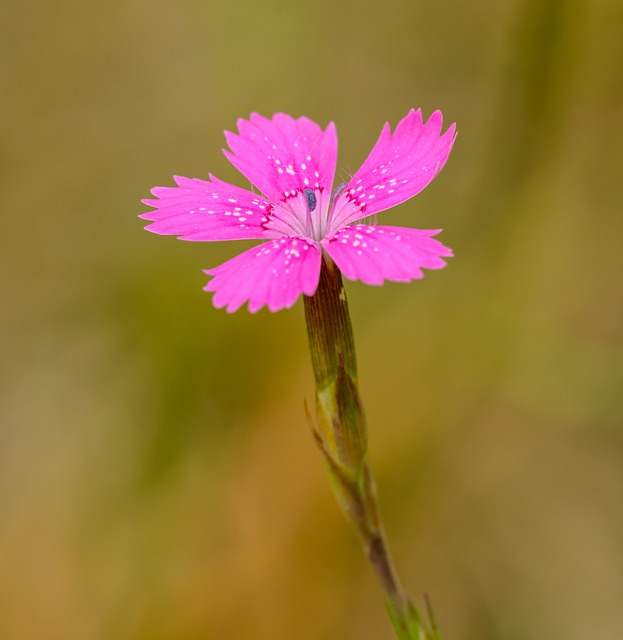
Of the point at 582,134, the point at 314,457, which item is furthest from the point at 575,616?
the point at 582,134

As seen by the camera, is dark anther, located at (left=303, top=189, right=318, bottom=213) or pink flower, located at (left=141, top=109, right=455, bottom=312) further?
dark anther, located at (left=303, top=189, right=318, bottom=213)

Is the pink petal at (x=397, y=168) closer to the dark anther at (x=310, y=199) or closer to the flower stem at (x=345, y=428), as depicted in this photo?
the dark anther at (x=310, y=199)

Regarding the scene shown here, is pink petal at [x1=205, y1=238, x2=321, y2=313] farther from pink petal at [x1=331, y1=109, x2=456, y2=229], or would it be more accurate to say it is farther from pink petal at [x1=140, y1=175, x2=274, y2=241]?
pink petal at [x1=331, y1=109, x2=456, y2=229]

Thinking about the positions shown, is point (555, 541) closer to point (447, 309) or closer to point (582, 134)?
point (447, 309)

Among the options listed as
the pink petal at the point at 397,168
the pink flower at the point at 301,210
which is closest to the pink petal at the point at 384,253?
the pink flower at the point at 301,210

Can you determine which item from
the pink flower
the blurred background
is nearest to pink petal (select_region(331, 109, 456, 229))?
the pink flower

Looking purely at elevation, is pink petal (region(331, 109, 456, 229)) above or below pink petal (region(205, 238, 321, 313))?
above
